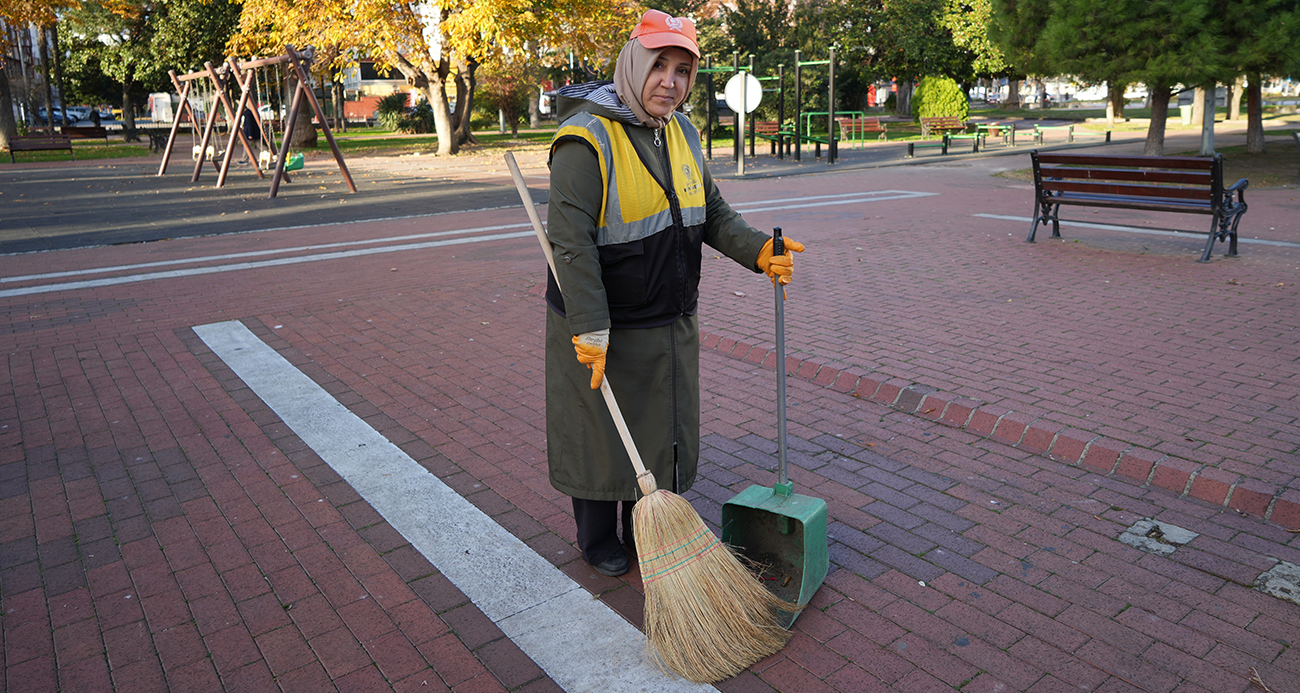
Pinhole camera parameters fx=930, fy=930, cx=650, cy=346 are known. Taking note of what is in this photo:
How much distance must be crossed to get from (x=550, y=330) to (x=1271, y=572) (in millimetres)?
2664

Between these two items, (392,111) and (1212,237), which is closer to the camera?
(1212,237)

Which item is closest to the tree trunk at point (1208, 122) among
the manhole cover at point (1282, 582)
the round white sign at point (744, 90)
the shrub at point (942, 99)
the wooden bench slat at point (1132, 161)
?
the round white sign at point (744, 90)

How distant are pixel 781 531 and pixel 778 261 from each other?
0.91m

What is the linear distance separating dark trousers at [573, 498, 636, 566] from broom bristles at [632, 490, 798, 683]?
420mm

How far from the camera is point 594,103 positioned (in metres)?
2.97

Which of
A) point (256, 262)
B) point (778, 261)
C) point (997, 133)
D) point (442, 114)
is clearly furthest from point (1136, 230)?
point (442, 114)

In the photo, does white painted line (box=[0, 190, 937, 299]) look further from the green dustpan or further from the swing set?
the green dustpan

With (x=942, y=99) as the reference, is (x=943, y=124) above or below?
below

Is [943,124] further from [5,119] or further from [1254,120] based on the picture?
[5,119]

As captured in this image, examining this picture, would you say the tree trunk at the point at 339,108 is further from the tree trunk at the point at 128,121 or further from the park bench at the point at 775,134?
the park bench at the point at 775,134

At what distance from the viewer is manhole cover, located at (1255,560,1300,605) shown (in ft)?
10.3

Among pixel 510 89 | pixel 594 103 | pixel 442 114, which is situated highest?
pixel 510 89

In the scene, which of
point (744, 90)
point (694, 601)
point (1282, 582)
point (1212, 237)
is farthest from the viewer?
point (744, 90)

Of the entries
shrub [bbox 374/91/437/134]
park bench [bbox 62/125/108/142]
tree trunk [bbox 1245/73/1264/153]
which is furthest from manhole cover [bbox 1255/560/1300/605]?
park bench [bbox 62/125/108/142]
